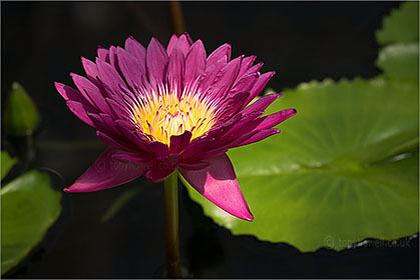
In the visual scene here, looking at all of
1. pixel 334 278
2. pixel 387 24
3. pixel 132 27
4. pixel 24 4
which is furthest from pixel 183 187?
pixel 24 4

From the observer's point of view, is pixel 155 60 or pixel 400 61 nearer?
pixel 155 60

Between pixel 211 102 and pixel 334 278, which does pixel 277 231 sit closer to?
pixel 334 278

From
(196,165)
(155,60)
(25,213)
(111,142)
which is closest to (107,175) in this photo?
(111,142)

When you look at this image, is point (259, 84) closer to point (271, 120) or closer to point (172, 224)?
point (271, 120)

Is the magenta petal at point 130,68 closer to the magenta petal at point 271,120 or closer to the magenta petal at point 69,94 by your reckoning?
the magenta petal at point 69,94

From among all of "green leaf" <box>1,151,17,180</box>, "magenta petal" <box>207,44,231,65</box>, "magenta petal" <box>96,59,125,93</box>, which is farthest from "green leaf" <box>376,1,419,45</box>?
"green leaf" <box>1,151,17,180</box>

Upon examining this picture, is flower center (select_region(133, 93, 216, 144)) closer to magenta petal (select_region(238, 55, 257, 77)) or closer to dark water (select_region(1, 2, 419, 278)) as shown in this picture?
magenta petal (select_region(238, 55, 257, 77))
